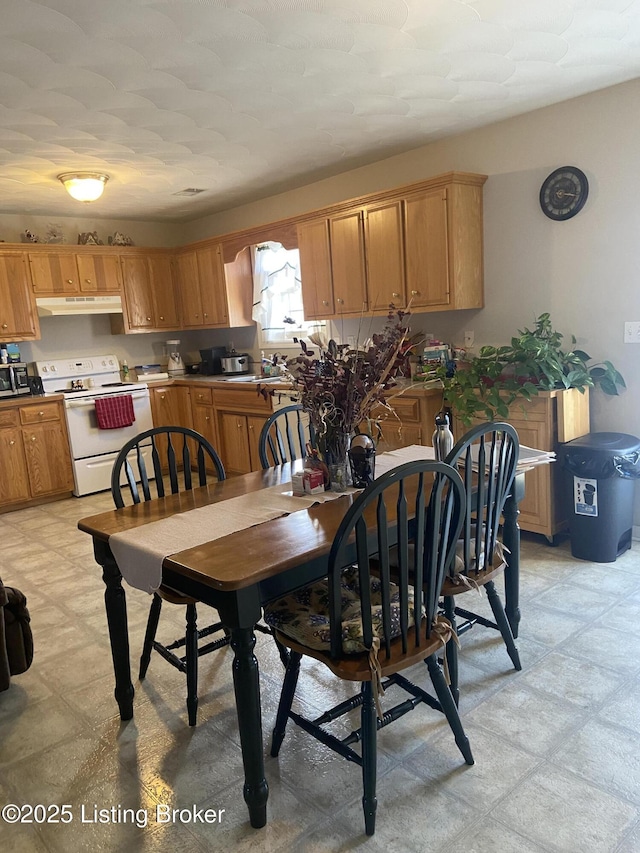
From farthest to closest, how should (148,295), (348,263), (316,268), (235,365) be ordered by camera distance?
(148,295) → (235,365) → (316,268) → (348,263)

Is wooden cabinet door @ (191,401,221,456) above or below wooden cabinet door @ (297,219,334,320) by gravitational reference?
below

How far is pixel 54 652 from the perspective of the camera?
2.84 m

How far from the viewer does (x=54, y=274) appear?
552 cm

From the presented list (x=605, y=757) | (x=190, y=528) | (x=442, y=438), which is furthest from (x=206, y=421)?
(x=605, y=757)

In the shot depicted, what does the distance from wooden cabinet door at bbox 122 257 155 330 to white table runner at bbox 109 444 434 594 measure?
4209 millimetres

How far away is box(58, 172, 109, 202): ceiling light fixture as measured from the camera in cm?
436

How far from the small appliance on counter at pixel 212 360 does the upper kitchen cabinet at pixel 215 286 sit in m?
0.27

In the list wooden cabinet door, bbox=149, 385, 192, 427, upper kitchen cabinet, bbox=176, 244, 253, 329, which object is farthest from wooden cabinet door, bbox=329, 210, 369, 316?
wooden cabinet door, bbox=149, 385, 192, 427

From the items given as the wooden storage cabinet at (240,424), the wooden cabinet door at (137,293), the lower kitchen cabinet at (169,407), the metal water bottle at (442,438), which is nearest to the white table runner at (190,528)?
the metal water bottle at (442,438)

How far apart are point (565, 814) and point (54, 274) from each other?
17.8ft

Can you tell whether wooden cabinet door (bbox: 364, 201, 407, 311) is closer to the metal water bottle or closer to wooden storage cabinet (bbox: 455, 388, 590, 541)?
wooden storage cabinet (bbox: 455, 388, 590, 541)

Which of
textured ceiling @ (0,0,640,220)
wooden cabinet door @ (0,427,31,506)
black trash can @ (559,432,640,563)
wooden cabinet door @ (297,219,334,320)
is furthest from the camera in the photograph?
wooden cabinet door @ (0,427,31,506)

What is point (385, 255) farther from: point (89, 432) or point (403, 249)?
point (89, 432)

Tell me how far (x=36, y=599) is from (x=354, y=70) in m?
3.19
